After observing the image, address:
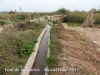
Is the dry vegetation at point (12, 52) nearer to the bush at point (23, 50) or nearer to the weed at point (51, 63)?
the bush at point (23, 50)

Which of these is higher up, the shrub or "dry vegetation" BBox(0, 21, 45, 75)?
the shrub

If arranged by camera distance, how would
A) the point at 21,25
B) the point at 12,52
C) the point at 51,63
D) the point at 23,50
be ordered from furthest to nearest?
the point at 21,25
the point at 23,50
the point at 12,52
the point at 51,63

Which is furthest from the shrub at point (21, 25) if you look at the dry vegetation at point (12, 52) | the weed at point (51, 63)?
the weed at point (51, 63)

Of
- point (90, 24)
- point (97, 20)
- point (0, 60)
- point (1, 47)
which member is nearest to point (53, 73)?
point (0, 60)

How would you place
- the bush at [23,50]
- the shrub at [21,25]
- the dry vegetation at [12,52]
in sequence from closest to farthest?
the dry vegetation at [12,52] → the bush at [23,50] → the shrub at [21,25]

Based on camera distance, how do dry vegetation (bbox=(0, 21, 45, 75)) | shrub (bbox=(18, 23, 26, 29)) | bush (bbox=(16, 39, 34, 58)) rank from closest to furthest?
1. dry vegetation (bbox=(0, 21, 45, 75))
2. bush (bbox=(16, 39, 34, 58))
3. shrub (bbox=(18, 23, 26, 29))

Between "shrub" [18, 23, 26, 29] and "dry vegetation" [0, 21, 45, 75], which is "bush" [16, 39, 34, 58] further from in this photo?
"shrub" [18, 23, 26, 29]

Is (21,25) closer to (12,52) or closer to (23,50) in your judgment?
(23,50)

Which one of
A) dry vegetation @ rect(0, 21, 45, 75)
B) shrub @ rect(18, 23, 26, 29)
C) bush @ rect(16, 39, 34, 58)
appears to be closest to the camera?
dry vegetation @ rect(0, 21, 45, 75)

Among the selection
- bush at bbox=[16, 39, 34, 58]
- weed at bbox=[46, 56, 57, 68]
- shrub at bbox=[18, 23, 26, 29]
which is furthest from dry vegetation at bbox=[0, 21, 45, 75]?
shrub at bbox=[18, 23, 26, 29]

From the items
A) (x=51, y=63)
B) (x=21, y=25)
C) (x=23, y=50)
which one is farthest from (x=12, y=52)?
(x=21, y=25)

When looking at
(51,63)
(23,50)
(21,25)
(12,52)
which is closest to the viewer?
(51,63)

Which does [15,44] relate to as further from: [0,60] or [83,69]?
[83,69]

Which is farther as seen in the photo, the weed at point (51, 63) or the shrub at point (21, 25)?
the shrub at point (21, 25)
